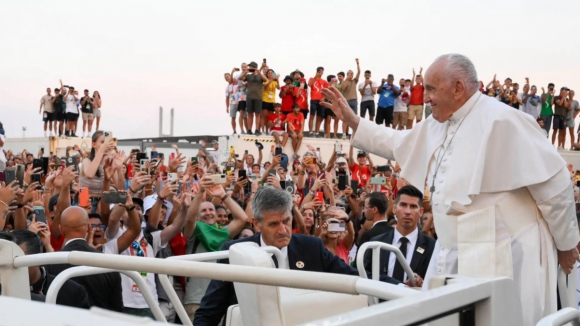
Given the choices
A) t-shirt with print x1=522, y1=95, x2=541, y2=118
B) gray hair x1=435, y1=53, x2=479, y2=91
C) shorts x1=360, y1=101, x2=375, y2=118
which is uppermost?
t-shirt with print x1=522, y1=95, x2=541, y2=118

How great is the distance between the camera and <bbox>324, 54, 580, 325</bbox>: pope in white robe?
4.09 m

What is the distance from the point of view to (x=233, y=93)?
20438 mm

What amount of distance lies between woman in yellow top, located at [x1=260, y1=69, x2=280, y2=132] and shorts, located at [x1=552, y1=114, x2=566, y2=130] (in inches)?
348

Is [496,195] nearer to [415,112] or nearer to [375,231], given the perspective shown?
[375,231]

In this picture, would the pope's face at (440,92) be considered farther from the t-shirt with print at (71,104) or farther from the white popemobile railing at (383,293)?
the t-shirt with print at (71,104)

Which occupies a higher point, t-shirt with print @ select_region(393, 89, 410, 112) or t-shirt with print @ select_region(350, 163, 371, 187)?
t-shirt with print @ select_region(393, 89, 410, 112)

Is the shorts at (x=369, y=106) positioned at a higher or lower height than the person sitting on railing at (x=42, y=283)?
higher

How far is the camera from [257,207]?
202 inches

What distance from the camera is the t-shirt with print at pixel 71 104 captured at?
76.4 feet

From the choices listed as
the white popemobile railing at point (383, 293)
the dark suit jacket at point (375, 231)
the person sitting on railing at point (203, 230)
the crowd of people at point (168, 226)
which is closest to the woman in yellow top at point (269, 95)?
the crowd of people at point (168, 226)

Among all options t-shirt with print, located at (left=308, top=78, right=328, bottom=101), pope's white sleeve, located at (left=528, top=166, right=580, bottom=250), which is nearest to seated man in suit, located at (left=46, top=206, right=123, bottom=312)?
pope's white sleeve, located at (left=528, top=166, right=580, bottom=250)

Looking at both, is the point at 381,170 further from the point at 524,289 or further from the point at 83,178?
the point at 524,289

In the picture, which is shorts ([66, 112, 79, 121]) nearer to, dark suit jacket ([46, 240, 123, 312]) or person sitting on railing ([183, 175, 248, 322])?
person sitting on railing ([183, 175, 248, 322])

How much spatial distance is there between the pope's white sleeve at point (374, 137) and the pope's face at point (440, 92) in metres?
0.51
